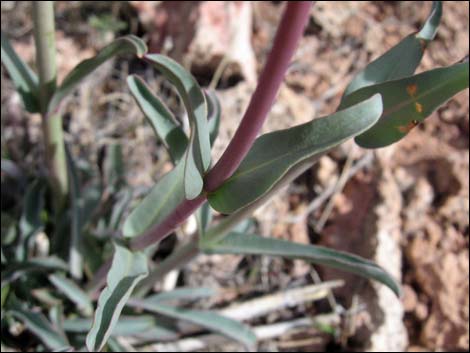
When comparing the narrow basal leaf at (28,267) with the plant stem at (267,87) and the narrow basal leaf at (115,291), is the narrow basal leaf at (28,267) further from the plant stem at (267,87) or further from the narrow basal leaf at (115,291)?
the plant stem at (267,87)

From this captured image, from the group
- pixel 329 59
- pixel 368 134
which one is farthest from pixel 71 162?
pixel 329 59

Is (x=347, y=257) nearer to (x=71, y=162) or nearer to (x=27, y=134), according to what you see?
(x=71, y=162)

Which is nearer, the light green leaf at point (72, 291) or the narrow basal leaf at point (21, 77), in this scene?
the narrow basal leaf at point (21, 77)

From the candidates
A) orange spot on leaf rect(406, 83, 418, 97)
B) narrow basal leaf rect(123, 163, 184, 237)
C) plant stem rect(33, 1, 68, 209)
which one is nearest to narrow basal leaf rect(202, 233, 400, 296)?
narrow basal leaf rect(123, 163, 184, 237)

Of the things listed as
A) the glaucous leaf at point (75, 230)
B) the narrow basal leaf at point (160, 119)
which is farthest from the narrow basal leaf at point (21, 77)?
the narrow basal leaf at point (160, 119)

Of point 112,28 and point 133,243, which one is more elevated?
point 112,28

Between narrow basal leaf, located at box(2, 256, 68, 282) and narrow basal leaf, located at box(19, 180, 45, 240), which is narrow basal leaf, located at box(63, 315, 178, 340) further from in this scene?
narrow basal leaf, located at box(19, 180, 45, 240)

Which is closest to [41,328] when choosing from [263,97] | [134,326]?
[134,326]

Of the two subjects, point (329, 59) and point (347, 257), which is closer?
point (347, 257)
